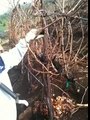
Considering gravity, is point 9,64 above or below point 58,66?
above

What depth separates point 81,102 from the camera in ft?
14.3

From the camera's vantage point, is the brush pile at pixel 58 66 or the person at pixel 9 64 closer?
the person at pixel 9 64

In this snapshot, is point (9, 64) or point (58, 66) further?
point (58, 66)

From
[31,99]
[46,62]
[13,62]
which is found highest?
[13,62]

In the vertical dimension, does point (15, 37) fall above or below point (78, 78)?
above

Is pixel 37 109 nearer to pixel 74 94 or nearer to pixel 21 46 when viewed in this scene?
pixel 74 94

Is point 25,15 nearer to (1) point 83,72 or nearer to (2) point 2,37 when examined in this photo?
(1) point 83,72

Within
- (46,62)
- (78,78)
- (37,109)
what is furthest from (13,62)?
(78,78)

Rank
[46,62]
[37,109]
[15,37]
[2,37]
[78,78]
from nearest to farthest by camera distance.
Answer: [46,62] → [37,109] → [78,78] → [15,37] → [2,37]

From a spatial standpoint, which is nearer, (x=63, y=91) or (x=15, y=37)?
(x=63, y=91)

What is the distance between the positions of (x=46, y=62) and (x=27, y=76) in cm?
150

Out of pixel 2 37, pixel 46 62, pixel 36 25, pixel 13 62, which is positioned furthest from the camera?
pixel 2 37

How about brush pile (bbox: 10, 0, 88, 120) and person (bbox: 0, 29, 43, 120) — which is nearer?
person (bbox: 0, 29, 43, 120)

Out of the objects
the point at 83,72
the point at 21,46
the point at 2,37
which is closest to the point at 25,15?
the point at 83,72
